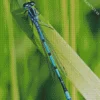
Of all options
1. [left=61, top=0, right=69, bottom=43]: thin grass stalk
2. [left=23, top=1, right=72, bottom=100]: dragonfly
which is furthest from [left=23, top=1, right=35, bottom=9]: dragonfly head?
[left=61, top=0, right=69, bottom=43]: thin grass stalk

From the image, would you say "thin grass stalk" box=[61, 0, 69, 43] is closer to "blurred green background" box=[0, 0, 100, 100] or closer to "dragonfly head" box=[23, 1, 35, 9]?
"blurred green background" box=[0, 0, 100, 100]

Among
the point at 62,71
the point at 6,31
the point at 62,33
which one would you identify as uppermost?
the point at 6,31

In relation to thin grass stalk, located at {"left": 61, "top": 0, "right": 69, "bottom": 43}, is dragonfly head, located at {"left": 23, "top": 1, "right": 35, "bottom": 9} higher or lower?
higher

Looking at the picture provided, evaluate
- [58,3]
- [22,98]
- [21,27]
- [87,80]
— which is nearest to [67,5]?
[58,3]

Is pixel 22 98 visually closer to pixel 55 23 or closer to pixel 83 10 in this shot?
pixel 55 23

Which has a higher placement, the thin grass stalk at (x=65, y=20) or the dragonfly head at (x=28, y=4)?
the dragonfly head at (x=28, y=4)

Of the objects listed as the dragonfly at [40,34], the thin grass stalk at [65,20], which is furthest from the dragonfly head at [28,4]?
the thin grass stalk at [65,20]

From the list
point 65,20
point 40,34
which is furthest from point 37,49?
point 65,20

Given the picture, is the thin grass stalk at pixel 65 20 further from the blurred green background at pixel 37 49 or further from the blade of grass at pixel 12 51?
the blade of grass at pixel 12 51
